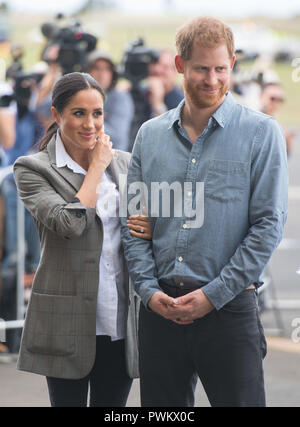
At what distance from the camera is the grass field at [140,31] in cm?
2551

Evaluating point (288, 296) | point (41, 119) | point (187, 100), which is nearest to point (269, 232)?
point (187, 100)

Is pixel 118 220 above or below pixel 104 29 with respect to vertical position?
below

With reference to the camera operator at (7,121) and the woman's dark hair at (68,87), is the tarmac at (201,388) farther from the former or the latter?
the woman's dark hair at (68,87)

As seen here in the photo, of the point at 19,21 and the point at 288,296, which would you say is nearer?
the point at 288,296

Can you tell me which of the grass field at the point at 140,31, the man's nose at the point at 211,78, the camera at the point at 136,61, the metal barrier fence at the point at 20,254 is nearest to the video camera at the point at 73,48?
the camera at the point at 136,61

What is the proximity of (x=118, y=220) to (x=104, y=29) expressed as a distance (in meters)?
25.4

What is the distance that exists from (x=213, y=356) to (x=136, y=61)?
180 inches

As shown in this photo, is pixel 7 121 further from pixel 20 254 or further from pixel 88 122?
pixel 88 122

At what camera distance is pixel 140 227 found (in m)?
2.84

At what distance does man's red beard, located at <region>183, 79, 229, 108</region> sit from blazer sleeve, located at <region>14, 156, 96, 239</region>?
1.76 ft

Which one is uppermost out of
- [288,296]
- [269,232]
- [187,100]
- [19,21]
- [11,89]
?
[19,21]

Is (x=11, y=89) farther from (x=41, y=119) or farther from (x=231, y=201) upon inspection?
(x=231, y=201)

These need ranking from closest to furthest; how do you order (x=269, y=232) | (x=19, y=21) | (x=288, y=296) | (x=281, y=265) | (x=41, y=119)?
(x=269, y=232) < (x=41, y=119) < (x=288, y=296) < (x=281, y=265) < (x=19, y=21)
